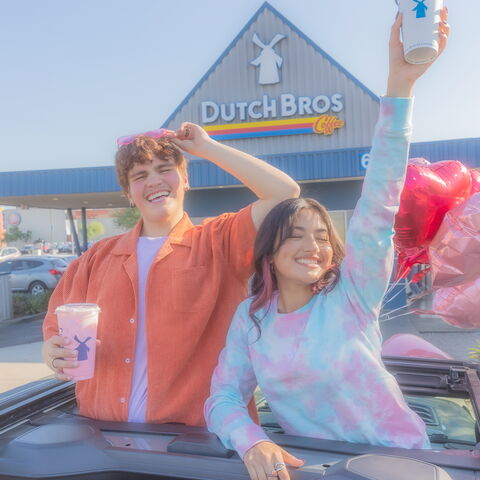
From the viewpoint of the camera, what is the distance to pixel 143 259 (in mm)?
1886

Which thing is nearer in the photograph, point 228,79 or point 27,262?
point 228,79

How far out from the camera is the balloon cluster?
1.70 m

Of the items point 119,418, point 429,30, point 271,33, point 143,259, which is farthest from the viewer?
point 271,33

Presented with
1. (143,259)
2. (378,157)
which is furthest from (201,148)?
(378,157)

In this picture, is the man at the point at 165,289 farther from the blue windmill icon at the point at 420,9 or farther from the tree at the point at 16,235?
the tree at the point at 16,235

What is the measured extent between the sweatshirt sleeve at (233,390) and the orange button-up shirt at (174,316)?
0.15 metres


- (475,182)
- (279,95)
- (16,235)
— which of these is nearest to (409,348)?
(475,182)

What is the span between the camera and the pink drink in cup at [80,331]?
1.70m

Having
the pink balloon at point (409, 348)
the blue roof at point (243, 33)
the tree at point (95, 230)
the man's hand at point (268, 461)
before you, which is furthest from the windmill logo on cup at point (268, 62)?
the tree at point (95, 230)

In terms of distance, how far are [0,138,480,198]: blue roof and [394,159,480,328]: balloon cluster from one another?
28.2ft

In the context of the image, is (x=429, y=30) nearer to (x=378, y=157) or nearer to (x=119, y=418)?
(x=378, y=157)

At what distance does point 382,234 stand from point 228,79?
10.8 metres

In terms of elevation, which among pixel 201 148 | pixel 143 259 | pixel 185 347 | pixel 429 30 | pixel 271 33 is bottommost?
pixel 185 347

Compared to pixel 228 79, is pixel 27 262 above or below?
below
